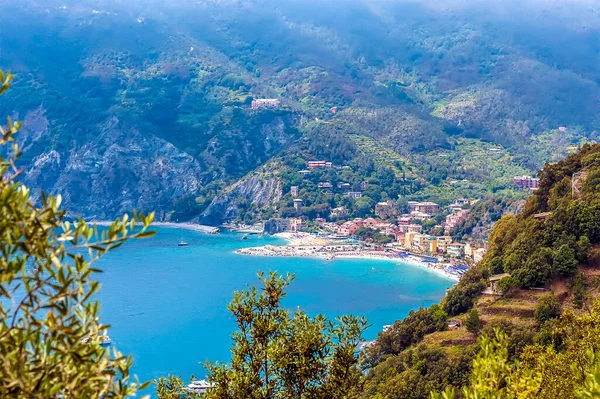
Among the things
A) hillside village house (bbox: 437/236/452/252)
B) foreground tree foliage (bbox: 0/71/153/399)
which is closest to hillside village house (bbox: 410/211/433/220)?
hillside village house (bbox: 437/236/452/252)

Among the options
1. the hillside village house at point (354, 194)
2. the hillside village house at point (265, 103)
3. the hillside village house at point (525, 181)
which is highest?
the hillside village house at point (265, 103)

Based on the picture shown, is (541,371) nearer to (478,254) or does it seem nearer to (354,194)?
(478,254)

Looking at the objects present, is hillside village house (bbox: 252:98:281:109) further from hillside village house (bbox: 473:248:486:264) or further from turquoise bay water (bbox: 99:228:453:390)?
hillside village house (bbox: 473:248:486:264)

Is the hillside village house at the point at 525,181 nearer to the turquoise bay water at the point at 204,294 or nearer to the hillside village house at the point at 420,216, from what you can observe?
the hillside village house at the point at 420,216

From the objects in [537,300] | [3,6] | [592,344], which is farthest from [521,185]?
[3,6]

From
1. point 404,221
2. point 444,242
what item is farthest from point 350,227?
point 444,242

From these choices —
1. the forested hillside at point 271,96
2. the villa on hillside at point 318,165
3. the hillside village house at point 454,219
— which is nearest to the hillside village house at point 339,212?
the forested hillside at point 271,96
